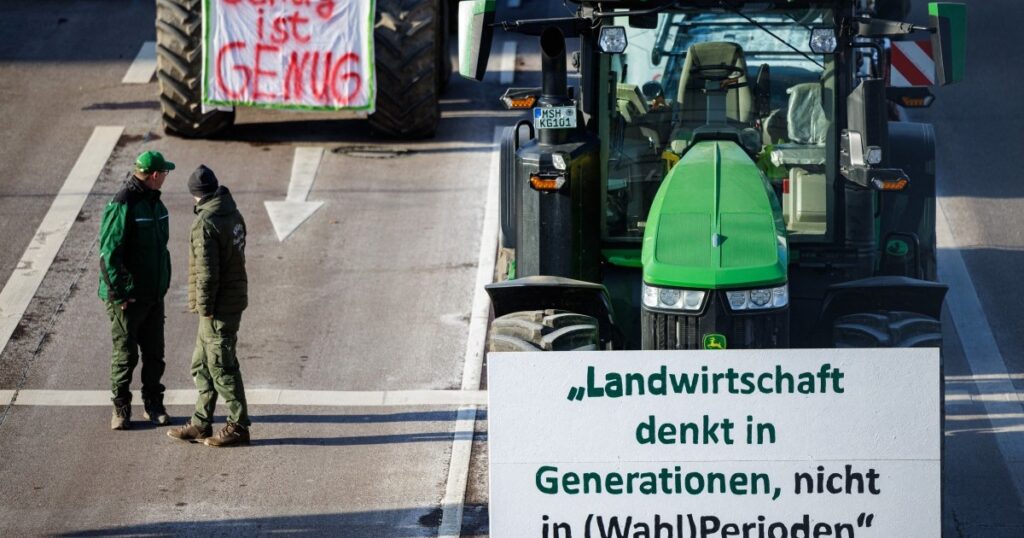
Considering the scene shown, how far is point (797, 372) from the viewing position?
683 cm

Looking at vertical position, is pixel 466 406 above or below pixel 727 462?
below

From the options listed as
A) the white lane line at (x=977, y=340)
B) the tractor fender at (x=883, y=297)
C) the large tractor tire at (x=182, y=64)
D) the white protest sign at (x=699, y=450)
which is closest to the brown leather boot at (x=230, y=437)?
the white protest sign at (x=699, y=450)

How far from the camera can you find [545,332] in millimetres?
8000

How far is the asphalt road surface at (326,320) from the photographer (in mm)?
8766

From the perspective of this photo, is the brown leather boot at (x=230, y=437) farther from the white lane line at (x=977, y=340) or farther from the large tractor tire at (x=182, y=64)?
the large tractor tire at (x=182, y=64)

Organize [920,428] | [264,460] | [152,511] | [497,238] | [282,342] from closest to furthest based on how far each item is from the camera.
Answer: [920,428]
[152,511]
[264,460]
[282,342]
[497,238]

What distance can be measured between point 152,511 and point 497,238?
513 centimetres

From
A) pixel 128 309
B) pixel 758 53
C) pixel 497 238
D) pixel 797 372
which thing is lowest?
pixel 497 238

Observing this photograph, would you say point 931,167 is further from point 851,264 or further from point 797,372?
point 797,372

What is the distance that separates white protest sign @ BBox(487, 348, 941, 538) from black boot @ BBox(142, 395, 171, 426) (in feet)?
11.9

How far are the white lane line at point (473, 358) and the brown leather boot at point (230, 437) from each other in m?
1.34

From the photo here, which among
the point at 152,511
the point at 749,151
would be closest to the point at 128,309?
the point at 152,511

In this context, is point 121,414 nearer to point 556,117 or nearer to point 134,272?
point 134,272

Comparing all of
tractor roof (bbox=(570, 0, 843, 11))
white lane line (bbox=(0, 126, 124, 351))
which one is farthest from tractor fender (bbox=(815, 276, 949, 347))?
white lane line (bbox=(0, 126, 124, 351))
